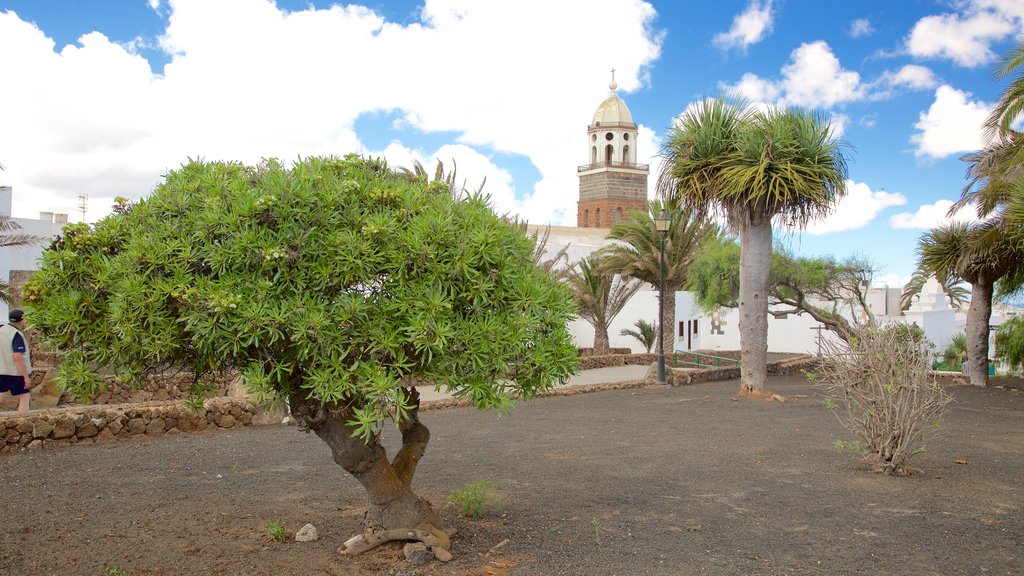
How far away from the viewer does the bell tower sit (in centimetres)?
7588

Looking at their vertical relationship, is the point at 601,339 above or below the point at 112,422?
above

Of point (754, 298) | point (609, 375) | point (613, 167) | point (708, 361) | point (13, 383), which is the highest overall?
point (613, 167)

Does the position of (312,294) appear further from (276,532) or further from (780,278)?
(780,278)

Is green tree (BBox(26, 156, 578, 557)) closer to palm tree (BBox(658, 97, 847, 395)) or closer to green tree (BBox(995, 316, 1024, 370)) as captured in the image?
palm tree (BBox(658, 97, 847, 395))

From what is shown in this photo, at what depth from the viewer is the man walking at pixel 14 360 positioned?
32.5 ft

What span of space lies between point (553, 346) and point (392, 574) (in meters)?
1.76

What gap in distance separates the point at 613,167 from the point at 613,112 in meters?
5.37

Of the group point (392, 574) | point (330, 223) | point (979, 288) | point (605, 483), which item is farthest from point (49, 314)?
point (979, 288)

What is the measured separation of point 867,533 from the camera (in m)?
5.93

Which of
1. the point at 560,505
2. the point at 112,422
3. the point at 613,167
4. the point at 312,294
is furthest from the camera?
the point at 613,167

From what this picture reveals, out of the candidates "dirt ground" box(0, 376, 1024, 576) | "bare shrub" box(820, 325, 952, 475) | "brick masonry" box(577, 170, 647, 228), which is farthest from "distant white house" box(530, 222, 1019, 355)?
"brick masonry" box(577, 170, 647, 228)

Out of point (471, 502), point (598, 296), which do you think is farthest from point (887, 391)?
point (598, 296)

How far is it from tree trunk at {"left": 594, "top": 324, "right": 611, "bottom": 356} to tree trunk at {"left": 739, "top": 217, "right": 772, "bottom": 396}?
450 inches

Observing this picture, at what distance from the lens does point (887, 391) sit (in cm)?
778
